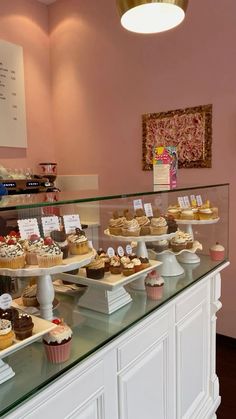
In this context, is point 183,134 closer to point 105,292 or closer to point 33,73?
point 33,73

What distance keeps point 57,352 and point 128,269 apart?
0.44m

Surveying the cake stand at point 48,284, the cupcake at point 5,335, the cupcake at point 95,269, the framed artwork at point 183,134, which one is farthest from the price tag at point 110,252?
the framed artwork at point 183,134

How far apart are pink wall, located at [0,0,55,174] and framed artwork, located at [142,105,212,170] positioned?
129 centimetres

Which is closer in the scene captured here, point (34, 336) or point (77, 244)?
point (34, 336)

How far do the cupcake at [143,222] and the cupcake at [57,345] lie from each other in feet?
2.11

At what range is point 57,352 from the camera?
934 millimetres

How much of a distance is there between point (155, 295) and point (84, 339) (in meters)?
0.41

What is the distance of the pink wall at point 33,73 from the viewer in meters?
3.49

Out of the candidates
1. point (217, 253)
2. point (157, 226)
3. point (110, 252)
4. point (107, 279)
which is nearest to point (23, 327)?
point (107, 279)

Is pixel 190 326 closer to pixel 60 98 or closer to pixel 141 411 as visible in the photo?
pixel 141 411

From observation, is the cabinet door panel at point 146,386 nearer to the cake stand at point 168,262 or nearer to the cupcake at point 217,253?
the cake stand at point 168,262

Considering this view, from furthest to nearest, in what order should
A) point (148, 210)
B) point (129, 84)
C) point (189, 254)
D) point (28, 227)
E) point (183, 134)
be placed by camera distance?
point (129, 84) < point (183, 134) < point (189, 254) < point (148, 210) < point (28, 227)

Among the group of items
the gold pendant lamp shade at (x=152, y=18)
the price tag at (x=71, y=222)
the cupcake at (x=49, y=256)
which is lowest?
the cupcake at (x=49, y=256)

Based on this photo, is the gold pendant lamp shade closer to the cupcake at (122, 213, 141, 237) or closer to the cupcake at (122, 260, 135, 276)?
the cupcake at (122, 213, 141, 237)
